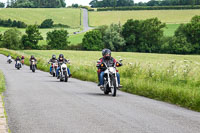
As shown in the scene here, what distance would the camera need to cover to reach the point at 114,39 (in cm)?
10344

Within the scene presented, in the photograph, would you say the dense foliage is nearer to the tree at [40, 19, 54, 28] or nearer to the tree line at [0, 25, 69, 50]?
the tree at [40, 19, 54, 28]

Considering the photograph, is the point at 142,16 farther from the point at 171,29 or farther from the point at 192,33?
the point at 192,33

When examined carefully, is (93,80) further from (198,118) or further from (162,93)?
(198,118)

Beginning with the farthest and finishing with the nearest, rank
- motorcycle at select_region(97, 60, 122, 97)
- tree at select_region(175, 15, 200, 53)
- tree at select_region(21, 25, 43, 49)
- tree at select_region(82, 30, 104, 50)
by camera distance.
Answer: tree at select_region(21, 25, 43, 49)
tree at select_region(82, 30, 104, 50)
tree at select_region(175, 15, 200, 53)
motorcycle at select_region(97, 60, 122, 97)

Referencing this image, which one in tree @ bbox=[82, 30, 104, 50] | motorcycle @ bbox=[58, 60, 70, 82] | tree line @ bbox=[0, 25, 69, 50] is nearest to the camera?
motorcycle @ bbox=[58, 60, 70, 82]

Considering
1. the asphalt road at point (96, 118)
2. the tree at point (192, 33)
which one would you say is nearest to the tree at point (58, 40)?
the tree at point (192, 33)

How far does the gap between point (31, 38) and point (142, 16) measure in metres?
40.6

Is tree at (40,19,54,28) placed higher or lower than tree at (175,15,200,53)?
higher

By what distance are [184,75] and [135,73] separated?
433 cm

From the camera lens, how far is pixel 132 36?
102188 millimetres

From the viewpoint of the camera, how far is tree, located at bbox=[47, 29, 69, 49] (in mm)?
121875

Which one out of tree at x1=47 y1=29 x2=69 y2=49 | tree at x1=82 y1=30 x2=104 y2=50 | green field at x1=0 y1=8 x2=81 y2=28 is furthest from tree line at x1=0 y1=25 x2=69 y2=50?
green field at x1=0 y1=8 x2=81 y2=28

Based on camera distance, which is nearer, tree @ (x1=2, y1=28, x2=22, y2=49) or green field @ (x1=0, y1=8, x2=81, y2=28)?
tree @ (x1=2, y1=28, x2=22, y2=49)

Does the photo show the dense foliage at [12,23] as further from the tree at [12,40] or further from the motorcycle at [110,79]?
the motorcycle at [110,79]
